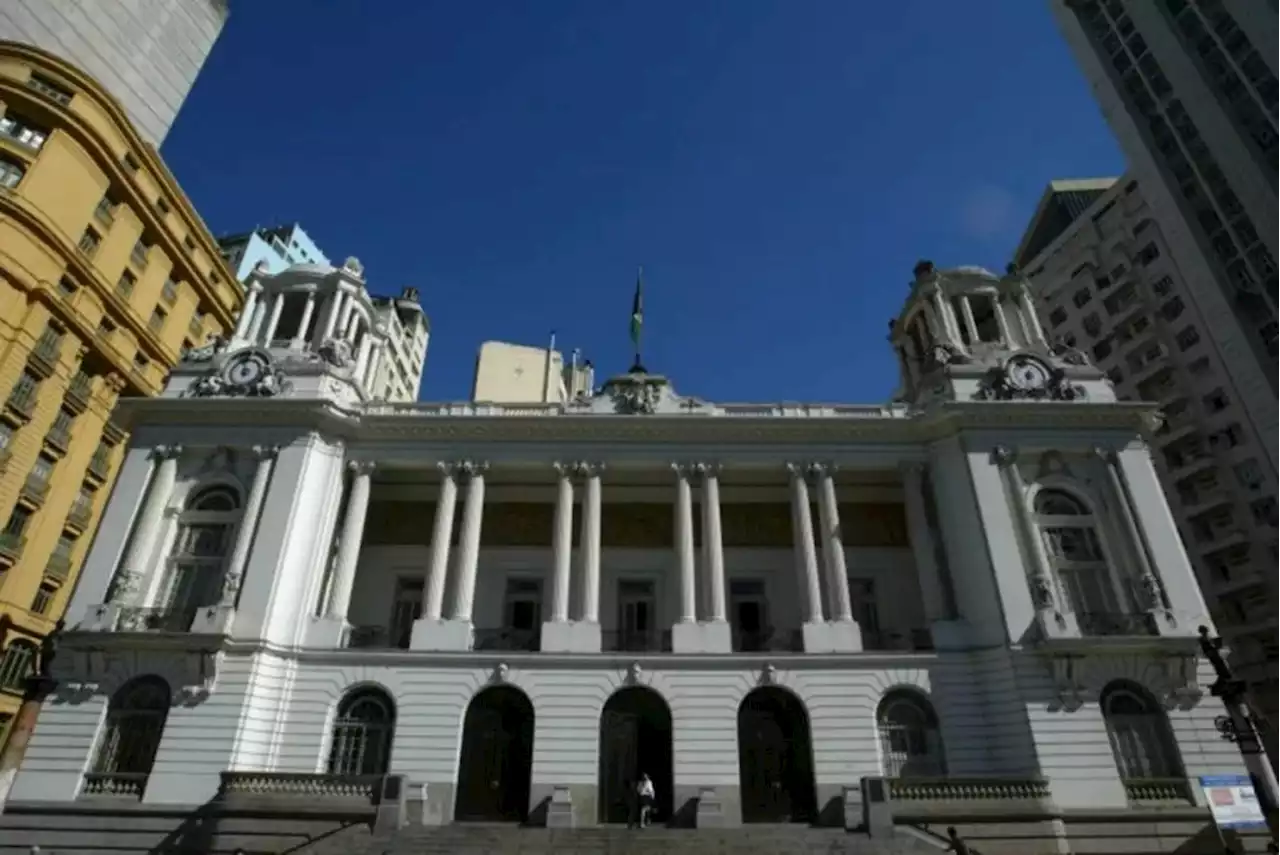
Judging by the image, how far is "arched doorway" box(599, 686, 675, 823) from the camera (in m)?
21.3

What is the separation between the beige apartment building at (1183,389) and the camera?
36.6 metres

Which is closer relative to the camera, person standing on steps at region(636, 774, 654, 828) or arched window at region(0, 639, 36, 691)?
person standing on steps at region(636, 774, 654, 828)

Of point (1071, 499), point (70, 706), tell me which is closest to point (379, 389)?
point (70, 706)

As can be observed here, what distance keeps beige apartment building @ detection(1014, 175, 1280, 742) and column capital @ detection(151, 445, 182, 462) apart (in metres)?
43.2

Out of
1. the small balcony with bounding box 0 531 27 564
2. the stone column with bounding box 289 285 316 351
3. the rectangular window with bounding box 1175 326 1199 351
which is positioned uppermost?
the rectangular window with bounding box 1175 326 1199 351

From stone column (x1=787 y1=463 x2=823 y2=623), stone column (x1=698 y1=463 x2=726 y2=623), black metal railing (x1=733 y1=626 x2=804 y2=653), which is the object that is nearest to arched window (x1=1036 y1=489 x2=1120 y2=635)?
stone column (x1=787 y1=463 x2=823 y2=623)

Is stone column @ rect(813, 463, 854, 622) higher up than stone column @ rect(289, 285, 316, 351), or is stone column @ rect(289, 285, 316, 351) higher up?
stone column @ rect(289, 285, 316, 351)

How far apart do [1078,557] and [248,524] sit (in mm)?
25417

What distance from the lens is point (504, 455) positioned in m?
26.4

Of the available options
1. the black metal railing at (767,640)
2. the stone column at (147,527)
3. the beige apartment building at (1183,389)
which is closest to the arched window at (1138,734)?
the black metal railing at (767,640)

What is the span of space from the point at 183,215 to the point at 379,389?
15.3 meters

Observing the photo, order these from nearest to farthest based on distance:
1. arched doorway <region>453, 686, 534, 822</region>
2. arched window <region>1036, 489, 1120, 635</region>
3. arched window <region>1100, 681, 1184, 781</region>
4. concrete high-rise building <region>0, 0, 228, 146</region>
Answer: arched window <region>1100, 681, 1184, 781</region> → arched doorway <region>453, 686, 534, 822</region> → arched window <region>1036, 489, 1120, 635</region> → concrete high-rise building <region>0, 0, 228, 146</region>

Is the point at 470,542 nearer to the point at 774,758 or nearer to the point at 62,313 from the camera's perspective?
the point at 774,758

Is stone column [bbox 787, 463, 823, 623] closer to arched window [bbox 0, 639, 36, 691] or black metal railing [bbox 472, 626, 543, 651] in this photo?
black metal railing [bbox 472, 626, 543, 651]
